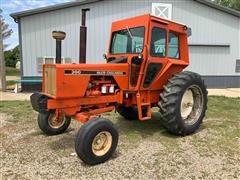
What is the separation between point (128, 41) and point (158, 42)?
598 millimetres

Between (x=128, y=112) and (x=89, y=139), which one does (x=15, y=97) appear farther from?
(x=89, y=139)

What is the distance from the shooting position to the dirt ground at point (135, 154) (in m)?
3.69

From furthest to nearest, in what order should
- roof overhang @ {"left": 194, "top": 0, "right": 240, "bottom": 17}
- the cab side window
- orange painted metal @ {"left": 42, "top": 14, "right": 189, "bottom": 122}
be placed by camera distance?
roof overhang @ {"left": 194, "top": 0, "right": 240, "bottom": 17}, the cab side window, orange painted metal @ {"left": 42, "top": 14, "right": 189, "bottom": 122}

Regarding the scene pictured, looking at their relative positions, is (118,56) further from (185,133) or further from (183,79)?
(185,133)

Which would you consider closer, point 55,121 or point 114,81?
point 114,81

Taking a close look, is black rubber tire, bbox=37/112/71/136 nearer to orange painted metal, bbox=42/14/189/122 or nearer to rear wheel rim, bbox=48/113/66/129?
rear wheel rim, bbox=48/113/66/129

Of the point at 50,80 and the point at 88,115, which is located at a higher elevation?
the point at 50,80

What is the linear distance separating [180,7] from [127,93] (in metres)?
9.93

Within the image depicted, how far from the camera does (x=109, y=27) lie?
12.8 metres

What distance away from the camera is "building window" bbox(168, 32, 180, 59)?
5.47 m

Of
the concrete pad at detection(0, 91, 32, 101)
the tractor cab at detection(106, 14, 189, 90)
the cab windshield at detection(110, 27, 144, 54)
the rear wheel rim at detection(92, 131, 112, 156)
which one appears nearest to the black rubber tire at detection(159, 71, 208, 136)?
the tractor cab at detection(106, 14, 189, 90)

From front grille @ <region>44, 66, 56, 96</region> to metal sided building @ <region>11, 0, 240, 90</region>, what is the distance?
7.94 metres

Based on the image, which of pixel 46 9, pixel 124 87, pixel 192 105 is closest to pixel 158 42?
pixel 124 87

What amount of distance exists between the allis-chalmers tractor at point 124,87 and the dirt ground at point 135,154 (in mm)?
251
